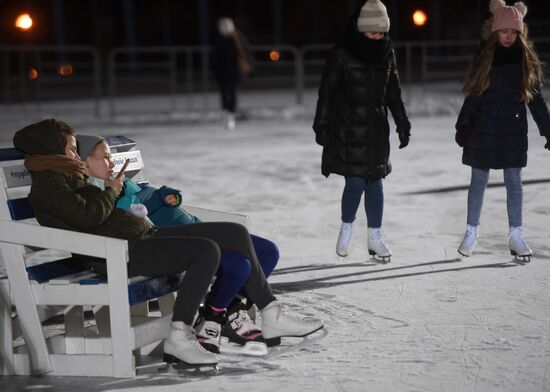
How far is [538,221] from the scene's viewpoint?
8.64 meters

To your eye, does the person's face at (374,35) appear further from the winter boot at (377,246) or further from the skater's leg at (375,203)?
the winter boot at (377,246)

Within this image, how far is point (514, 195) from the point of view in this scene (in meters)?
7.25

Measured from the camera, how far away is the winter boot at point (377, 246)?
7.30 meters

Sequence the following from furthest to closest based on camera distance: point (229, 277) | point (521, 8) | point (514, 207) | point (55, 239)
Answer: point (514, 207) → point (521, 8) → point (229, 277) → point (55, 239)

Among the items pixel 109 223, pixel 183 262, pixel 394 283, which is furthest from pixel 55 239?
pixel 394 283

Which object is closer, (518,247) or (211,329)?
(211,329)

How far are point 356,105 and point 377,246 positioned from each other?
92 cm

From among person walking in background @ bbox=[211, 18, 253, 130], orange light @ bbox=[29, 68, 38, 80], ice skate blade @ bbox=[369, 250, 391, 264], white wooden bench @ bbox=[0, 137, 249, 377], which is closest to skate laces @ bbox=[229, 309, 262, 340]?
white wooden bench @ bbox=[0, 137, 249, 377]

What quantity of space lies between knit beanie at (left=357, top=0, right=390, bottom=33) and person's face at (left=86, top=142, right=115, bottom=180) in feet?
7.82

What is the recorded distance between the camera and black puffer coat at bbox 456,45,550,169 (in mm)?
7055

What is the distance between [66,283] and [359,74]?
2.91 metres

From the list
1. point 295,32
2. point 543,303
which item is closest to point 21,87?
point 543,303

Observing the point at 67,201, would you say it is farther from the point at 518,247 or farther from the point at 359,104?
the point at 518,247

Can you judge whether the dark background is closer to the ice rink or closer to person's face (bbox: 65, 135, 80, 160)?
the ice rink
